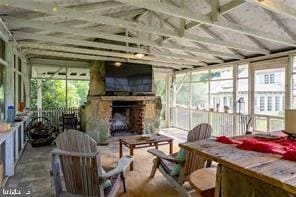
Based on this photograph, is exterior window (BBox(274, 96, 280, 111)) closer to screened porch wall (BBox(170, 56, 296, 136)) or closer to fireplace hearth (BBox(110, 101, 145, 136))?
screened porch wall (BBox(170, 56, 296, 136))

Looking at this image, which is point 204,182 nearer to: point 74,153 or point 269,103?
point 74,153

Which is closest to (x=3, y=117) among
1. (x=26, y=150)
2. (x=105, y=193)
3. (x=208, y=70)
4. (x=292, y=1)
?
(x=26, y=150)

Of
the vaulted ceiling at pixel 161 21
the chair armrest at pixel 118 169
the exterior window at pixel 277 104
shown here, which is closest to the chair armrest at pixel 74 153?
the chair armrest at pixel 118 169

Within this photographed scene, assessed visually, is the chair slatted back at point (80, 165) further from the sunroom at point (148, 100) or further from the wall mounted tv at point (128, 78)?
the wall mounted tv at point (128, 78)

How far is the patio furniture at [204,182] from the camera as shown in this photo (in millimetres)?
1796

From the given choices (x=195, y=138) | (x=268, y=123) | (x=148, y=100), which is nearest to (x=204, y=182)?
(x=195, y=138)

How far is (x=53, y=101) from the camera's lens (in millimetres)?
9625

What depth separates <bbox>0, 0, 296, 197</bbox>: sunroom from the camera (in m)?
2.01

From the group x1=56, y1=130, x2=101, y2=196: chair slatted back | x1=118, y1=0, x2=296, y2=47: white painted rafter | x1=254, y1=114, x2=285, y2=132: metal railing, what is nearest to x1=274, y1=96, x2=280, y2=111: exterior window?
x1=254, y1=114, x2=285, y2=132: metal railing

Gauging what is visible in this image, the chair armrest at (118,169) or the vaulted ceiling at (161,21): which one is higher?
the vaulted ceiling at (161,21)

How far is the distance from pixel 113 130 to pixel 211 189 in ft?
17.4

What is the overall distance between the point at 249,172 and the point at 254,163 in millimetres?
130

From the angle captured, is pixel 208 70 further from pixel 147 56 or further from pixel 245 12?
pixel 245 12

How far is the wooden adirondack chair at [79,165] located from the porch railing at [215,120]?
13.4ft
